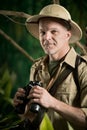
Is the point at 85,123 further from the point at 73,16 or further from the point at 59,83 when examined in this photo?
the point at 73,16

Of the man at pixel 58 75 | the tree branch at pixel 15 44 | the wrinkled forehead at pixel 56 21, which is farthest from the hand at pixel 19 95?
the tree branch at pixel 15 44

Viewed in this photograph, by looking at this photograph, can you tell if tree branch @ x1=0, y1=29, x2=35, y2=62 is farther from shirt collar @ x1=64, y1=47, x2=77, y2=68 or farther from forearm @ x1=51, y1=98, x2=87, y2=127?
forearm @ x1=51, y1=98, x2=87, y2=127

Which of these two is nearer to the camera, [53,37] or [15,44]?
[53,37]

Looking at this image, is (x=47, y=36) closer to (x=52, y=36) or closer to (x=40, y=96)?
(x=52, y=36)

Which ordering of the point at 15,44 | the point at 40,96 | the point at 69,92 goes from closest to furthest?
the point at 40,96 < the point at 69,92 < the point at 15,44

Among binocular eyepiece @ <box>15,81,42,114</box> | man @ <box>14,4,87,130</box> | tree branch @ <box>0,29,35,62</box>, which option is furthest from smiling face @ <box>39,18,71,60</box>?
tree branch @ <box>0,29,35,62</box>

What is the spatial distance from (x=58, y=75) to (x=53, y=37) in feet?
0.42

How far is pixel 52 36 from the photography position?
1.06m

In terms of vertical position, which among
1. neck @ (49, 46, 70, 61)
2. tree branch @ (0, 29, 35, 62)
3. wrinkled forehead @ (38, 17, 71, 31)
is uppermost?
tree branch @ (0, 29, 35, 62)

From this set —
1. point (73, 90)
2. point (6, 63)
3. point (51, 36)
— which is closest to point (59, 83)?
point (73, 90)

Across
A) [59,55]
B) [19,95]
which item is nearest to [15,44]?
[59,55]

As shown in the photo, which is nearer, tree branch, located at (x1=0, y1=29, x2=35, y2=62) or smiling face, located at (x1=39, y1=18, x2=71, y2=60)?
smiling face, located at (x1=39, y1=18, x2=71, y2=60)

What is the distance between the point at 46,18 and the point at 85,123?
1.20 feet

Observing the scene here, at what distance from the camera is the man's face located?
105 cm
